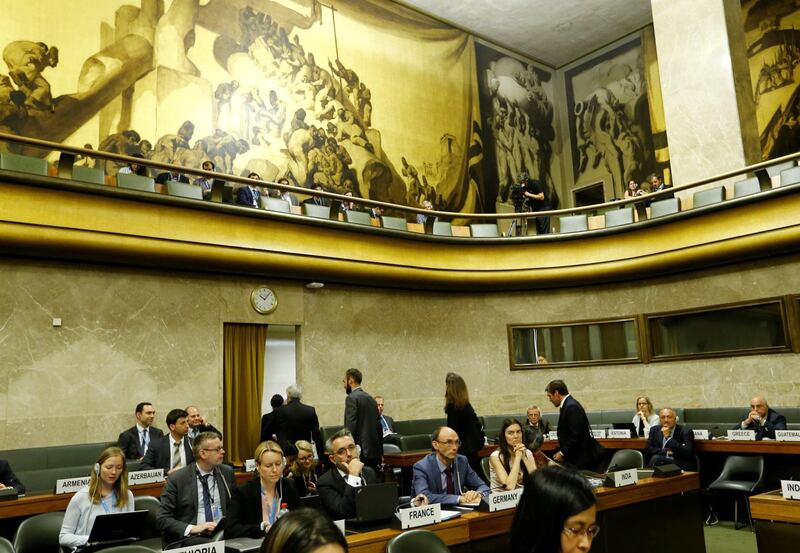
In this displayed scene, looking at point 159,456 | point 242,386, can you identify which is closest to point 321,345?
point 242,386

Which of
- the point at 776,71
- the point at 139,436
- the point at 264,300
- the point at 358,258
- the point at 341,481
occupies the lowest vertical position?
the point at 341,481

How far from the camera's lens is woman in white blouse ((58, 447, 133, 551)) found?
13.7 feet

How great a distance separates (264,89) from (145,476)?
342 inches

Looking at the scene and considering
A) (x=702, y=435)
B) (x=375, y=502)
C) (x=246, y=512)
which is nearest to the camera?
(x=375, y=502)

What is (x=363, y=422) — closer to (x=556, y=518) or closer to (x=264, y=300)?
(x=264, y=300)

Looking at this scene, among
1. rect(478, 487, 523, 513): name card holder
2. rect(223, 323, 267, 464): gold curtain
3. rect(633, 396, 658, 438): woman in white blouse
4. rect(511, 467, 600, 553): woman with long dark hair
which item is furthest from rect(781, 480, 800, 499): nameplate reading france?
rect(223, 323, 267, 464): gold curtain

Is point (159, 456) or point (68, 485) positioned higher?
point (159, 456)

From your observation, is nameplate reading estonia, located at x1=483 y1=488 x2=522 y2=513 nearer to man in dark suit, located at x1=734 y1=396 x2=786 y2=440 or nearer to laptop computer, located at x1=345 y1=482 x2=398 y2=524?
laptop computer, located at x1=345 y1=482 x2=398 y2=524

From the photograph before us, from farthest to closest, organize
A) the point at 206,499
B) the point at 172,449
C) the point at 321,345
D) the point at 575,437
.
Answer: the point at 321,345
the point at 172,449
the point at 575,437
the point at 206,499

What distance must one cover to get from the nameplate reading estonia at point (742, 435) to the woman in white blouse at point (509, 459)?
142 inches

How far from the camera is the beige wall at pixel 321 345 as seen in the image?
27.5 ft

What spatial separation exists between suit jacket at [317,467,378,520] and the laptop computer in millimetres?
480

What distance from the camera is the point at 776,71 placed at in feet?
47.3

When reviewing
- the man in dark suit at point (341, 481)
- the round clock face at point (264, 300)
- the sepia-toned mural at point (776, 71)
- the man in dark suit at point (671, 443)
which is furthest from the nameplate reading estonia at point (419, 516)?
the sepia-toned mural at point (776, 71)
